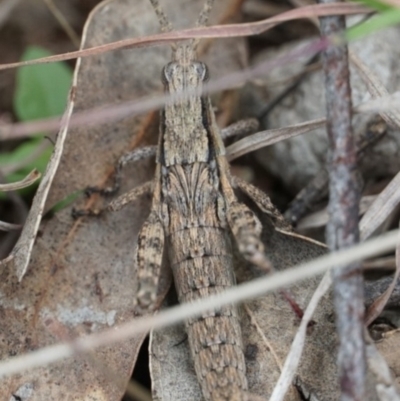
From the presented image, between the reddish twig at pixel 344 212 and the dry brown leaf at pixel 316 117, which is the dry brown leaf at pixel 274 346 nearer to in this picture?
the reddish twig at pixel 344 212

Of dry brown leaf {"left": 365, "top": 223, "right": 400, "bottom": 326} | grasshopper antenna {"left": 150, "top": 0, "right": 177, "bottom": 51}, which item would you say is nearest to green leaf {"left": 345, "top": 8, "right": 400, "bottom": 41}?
dry brown leaf {"left": 365, "top": 223, "right": 400, "bottom": 326}

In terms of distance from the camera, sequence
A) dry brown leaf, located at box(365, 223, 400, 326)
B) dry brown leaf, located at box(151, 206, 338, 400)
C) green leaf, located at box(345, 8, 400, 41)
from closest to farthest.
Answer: green leaf, located at box(345, 8, 400, 41) → dry brown leaf, located at box(365, 223, 400, 326) → dry brown leaf, located at box(151, 206, 338, 400)

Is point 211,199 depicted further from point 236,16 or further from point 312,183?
point 236,16

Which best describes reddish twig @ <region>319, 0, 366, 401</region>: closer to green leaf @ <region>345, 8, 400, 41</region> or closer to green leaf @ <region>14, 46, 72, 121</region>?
green leaf @ <region>345, 8, 400, 41</region>

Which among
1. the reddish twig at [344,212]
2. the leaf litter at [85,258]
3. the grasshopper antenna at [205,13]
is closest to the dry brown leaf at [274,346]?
the leaf litter at [85,258]

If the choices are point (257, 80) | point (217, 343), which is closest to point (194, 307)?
point (217, 343)
